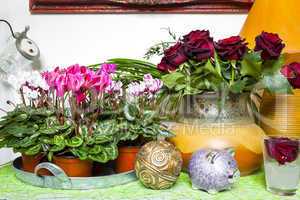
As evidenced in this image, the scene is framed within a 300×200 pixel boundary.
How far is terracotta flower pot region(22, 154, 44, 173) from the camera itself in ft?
2.33

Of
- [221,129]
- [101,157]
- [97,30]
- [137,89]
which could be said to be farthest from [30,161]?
[97,30]

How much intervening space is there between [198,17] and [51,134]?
0.64m

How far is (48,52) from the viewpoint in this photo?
3.73ft

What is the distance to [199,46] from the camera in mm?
696

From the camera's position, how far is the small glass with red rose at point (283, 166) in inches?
25.1

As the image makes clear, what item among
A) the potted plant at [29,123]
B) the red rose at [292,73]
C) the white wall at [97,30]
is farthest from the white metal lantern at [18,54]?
the red rose at [292,73]

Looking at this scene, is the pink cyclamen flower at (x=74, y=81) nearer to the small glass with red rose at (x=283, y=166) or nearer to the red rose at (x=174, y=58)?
the red rose at (x=174, y=58)

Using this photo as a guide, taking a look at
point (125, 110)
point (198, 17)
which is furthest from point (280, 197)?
point (198, 17)

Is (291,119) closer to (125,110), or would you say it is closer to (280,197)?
(280,197)

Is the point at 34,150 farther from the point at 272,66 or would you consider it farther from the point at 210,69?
the point at 272,66

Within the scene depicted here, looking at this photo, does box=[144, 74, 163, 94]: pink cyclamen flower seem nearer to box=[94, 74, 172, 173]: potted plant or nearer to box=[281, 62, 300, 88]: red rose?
box=[94, 74, 172, 173]: potted plant

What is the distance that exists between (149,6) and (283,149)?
0.64m

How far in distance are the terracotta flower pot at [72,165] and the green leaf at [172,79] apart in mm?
228

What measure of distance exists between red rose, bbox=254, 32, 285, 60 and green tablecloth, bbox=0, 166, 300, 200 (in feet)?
0.85
